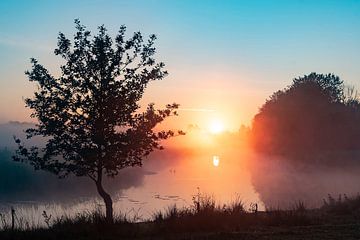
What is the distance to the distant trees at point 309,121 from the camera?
72.9 m

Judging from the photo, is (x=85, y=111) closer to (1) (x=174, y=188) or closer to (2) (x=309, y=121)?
(1) (x=174, y=188)

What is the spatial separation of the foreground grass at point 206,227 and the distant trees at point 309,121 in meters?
56.8

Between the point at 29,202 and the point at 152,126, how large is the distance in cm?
3162

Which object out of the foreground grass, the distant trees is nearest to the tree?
the foreground grass

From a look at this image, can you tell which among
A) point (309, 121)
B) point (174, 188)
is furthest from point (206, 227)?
point (309, 121)

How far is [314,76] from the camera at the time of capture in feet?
259

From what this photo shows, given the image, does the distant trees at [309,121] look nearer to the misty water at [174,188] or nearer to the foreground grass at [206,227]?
the misty water at [174,188]

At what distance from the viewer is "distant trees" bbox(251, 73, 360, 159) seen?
72.9m

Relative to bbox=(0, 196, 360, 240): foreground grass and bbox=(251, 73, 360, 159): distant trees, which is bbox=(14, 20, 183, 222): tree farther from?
bbox=(251, 73, 360, 159): distant trees

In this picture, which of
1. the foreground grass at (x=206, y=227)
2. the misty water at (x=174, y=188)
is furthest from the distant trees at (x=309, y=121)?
the foreground grass at (x=206, y=227)

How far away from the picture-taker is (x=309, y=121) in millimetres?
72688

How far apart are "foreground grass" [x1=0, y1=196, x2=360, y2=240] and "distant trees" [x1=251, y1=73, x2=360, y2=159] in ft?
186

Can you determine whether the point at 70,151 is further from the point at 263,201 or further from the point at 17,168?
the point at 17,168

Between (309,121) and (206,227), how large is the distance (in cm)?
6086
